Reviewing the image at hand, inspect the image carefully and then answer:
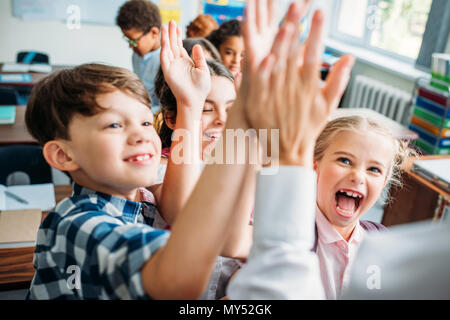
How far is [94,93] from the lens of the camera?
79cm

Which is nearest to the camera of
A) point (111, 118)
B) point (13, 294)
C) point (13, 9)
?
point (111, 118)

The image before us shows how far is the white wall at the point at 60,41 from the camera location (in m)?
4.90

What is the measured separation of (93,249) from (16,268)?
0.81 meters

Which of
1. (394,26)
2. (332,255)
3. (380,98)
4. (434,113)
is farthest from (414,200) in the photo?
(394,26)

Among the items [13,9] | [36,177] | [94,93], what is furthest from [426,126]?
[13,9]

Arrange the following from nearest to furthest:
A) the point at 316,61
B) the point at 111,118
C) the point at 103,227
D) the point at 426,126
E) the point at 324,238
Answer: the point at 316,61, the point at 103,227, the point at 111,118, the point at 324,238, the point at 426,126

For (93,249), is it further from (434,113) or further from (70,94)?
(434,113)

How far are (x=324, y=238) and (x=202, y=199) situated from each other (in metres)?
0.56

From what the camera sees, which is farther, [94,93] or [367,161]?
[367,161]

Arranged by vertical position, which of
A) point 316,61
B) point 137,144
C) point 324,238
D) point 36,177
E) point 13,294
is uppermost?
point 316,61

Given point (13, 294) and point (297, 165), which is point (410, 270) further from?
point (13, 294)

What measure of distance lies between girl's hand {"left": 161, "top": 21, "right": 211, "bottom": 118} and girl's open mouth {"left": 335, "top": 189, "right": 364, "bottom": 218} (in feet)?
1.52

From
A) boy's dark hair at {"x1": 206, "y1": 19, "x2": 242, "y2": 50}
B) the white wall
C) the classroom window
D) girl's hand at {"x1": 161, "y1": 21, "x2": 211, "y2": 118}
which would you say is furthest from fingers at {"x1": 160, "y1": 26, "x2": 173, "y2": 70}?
the white wall

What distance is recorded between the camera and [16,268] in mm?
1280
